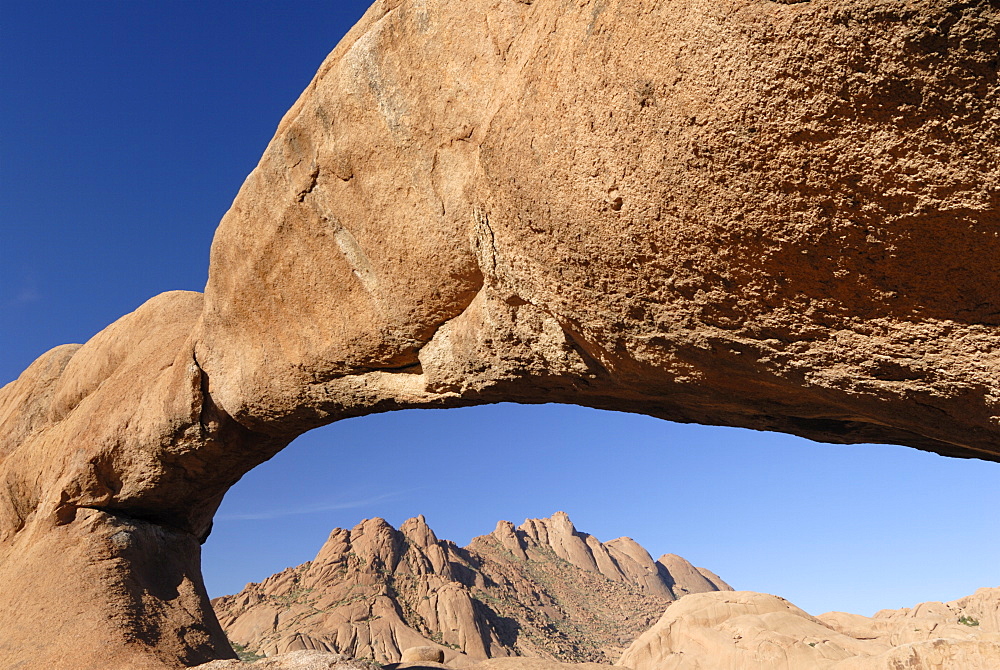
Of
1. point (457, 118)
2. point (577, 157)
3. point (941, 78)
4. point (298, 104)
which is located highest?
point (298, 104)

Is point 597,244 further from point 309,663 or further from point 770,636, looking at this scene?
point 770,636

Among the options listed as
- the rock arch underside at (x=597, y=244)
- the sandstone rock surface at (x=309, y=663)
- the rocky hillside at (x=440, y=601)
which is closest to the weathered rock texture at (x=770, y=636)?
the sandstone rock surface at (x=309, y=663)

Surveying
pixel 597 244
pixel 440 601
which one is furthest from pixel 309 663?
pixel 440 601

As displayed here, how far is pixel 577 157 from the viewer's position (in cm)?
350

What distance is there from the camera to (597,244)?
3.65 m

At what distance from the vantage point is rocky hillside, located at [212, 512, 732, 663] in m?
31.4

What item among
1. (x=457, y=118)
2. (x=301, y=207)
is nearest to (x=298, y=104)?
(x=301, y=207)

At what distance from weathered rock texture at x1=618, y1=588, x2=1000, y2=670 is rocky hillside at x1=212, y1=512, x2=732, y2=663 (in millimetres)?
11895

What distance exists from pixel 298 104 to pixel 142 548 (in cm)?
568

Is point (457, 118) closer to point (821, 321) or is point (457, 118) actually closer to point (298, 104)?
point (298, 104)

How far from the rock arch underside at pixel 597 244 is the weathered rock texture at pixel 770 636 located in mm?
9338

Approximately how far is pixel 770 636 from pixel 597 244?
1474cm

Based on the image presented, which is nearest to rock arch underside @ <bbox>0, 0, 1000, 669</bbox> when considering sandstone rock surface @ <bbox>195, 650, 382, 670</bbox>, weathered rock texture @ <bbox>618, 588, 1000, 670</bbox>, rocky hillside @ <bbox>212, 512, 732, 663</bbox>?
sandstone rock surface @ <bbox>195, 650, 382, 670</bbox>

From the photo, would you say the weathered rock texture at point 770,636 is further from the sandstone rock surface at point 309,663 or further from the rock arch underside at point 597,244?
the rock arch underside at point 597,244
